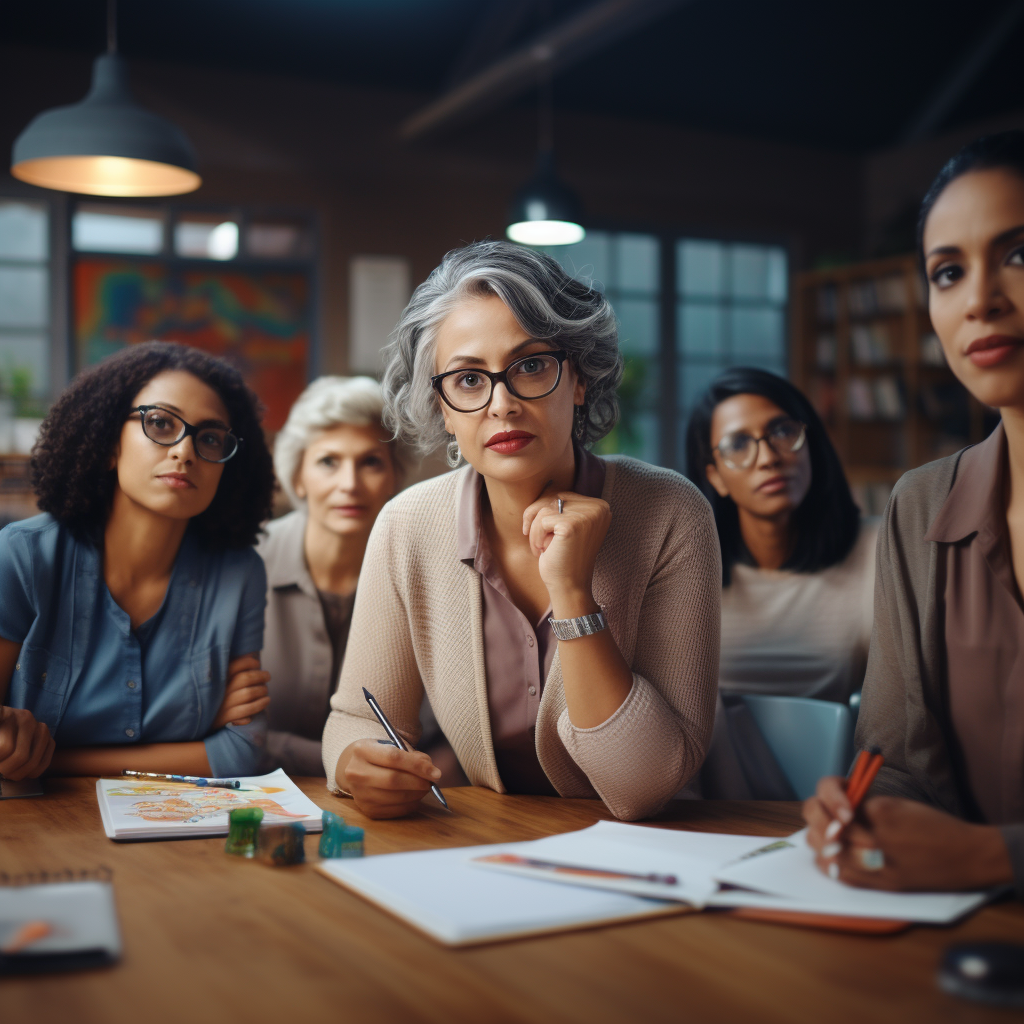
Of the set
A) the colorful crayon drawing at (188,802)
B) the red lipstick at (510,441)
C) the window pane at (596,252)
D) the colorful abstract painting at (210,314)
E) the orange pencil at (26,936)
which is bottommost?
the colorful crayon drawing at (188,802)

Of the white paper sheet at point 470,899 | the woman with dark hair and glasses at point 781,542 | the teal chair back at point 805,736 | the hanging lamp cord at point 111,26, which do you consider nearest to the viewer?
the white paper sheet at point 470,899

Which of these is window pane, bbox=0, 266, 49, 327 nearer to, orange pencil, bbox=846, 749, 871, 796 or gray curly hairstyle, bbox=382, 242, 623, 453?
gray curly hairstyle, bbox=382, 242, 623, 453

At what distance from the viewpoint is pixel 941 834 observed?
1044 millimetres

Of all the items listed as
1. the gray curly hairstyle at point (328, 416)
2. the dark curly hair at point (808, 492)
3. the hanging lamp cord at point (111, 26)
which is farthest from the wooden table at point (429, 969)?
the hanging lamp cord at point (111, 26)

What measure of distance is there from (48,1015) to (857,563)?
79.0 inches

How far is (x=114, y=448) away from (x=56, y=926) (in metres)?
1.08

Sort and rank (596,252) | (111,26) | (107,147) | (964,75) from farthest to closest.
Answer: (596,252) → (964,75) → (111,26) → (107,147)

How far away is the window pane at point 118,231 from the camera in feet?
21.0

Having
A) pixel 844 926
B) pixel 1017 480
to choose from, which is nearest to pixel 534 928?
pixel 844 926

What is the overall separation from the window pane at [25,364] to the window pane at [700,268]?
14.7ft

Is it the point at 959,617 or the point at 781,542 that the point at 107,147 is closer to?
the point at 781,542

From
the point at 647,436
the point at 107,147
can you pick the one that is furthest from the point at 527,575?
the point at 647,436

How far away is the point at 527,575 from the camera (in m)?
1.74

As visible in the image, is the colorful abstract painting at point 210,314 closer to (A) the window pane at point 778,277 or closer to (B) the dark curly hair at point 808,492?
(A) the window pane at point 778,277
